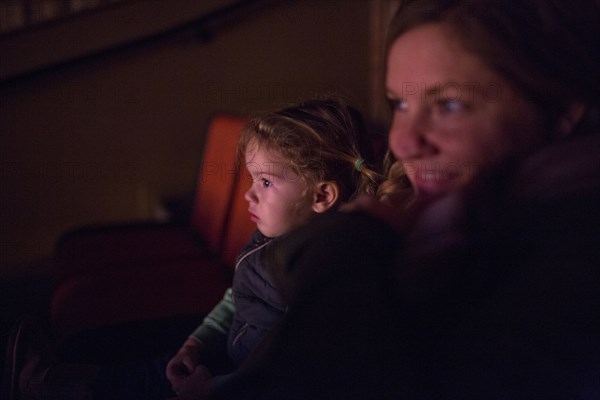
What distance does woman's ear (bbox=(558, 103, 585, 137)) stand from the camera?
0.44 m

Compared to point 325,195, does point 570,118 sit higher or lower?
higher

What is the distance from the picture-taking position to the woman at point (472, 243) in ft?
1.39

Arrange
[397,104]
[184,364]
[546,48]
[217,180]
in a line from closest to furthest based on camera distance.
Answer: [546,48] < [397,104] < [184,364] < [217,180]

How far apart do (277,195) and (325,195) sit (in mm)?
80

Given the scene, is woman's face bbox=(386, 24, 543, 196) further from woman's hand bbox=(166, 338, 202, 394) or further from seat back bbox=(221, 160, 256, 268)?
seat back bbox=(221, 160, 256, 268)

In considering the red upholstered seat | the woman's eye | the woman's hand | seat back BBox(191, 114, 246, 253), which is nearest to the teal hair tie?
the woman's eye

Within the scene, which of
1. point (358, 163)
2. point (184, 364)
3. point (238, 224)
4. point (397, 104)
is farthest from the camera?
point (238, 224)

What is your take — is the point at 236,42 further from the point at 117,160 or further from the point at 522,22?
the point at 522,22

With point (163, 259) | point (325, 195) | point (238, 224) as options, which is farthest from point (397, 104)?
point (163, 259)

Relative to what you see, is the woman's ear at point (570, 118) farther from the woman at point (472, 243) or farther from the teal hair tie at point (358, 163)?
the teal hair tie at point (358, 163)

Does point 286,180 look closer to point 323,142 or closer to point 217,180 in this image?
point 323,142

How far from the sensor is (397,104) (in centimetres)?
55

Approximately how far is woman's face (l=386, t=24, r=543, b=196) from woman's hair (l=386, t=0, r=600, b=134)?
1cm

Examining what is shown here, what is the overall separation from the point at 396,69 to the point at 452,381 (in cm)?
30
